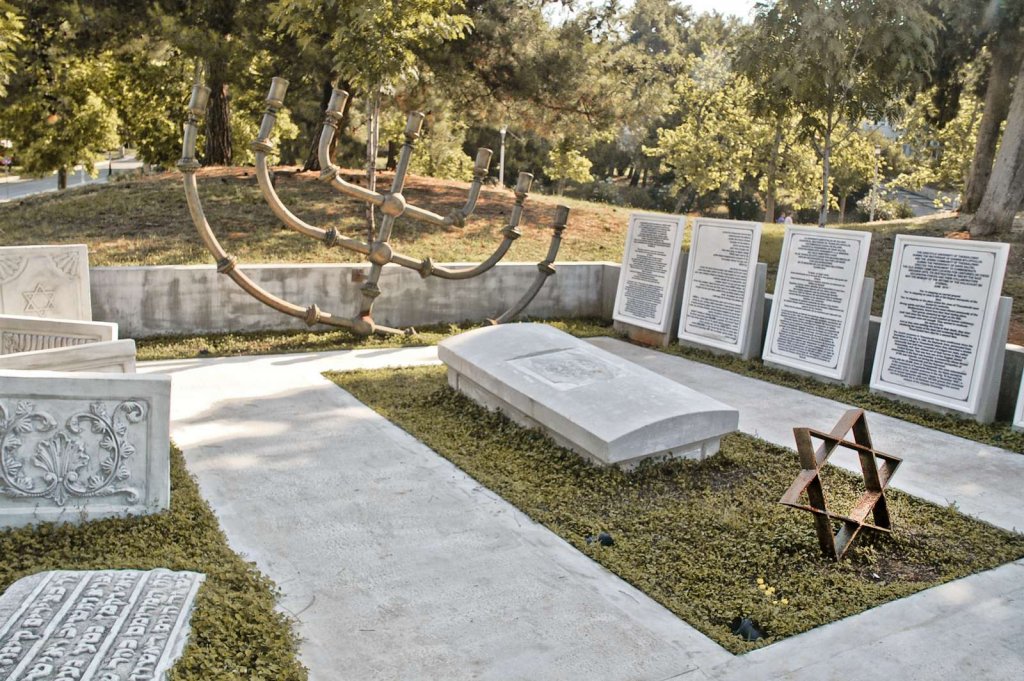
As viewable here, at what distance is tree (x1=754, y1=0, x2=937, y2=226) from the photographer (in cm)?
971

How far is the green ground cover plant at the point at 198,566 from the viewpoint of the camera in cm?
328

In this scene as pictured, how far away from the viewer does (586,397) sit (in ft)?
19.2

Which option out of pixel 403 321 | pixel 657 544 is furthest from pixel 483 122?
pixel 657 544

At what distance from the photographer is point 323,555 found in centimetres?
437

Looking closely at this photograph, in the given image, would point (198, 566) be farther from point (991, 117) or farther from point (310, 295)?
point (991, 117)

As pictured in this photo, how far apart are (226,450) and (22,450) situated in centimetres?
163

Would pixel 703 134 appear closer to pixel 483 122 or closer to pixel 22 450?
pixel 483 122

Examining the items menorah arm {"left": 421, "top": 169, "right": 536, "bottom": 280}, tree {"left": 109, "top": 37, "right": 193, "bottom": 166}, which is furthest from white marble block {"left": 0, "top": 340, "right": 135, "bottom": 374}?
tree {"left": 109, "top": 37, "right": 193, "bottom": 166}

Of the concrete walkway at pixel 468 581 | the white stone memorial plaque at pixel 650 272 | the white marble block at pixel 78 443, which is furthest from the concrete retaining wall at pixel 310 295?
the white marble block at pixel 78 443

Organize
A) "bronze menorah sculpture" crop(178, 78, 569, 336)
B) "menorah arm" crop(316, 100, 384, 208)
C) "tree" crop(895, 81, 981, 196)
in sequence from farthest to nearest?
"tree" crop(895, 81, 981, 196) → "menorah arm" crop(316, 100, 384, 208) → "bronze menorah sculpture" crop(178, 78, 569, 336)

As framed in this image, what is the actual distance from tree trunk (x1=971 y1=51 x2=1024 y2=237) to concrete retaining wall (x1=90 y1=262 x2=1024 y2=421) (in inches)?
114

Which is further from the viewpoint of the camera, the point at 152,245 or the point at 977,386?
the point at 152,245

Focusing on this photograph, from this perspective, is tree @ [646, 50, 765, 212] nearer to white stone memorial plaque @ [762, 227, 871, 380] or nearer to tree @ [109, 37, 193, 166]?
Answer: tree @ [109, 37, 193, 166]

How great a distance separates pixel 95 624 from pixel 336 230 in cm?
608
